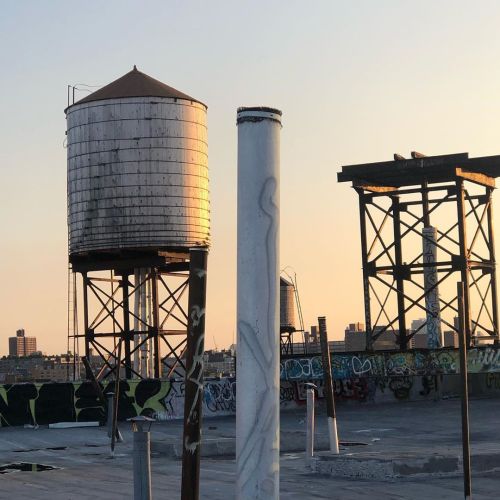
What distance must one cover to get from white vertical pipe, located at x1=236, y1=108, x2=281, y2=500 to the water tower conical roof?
4135 centimetres

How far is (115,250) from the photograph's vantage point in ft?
160

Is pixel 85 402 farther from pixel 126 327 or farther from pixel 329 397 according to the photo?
pixel 329 397

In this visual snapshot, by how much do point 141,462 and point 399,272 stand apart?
142 ft

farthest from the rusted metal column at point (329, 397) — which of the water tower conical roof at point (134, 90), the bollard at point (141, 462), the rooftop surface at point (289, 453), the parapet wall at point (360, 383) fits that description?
the water tower conical roof at point (134, 90)

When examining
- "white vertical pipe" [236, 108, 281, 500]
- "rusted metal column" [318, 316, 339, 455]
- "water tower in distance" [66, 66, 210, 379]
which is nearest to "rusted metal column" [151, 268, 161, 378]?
"water tower in distance" [66, 66, 210, 379]

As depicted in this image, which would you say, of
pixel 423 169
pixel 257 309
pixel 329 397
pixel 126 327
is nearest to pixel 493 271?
pixel 423 169

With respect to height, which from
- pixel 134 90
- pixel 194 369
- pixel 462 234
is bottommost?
pixel 194 369

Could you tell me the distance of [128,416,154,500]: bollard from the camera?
11.2 metres

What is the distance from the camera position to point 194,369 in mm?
9719

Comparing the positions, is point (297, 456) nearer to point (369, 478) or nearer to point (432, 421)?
point (369, 478)

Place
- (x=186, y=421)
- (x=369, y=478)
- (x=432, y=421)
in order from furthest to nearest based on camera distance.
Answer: (x=432, y=421), (x=369, y=478), (x=186, y=421)

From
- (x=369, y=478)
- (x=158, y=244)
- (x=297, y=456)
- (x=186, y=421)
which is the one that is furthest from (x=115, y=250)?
(x=186, y=421)

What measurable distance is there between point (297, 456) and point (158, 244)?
2496 centimetres

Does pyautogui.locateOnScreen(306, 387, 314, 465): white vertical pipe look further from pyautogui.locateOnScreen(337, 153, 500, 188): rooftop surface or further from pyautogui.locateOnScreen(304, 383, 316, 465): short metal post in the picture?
pyautogui.locateOnScreen(337, 153, 500, 188): rooftop surface
